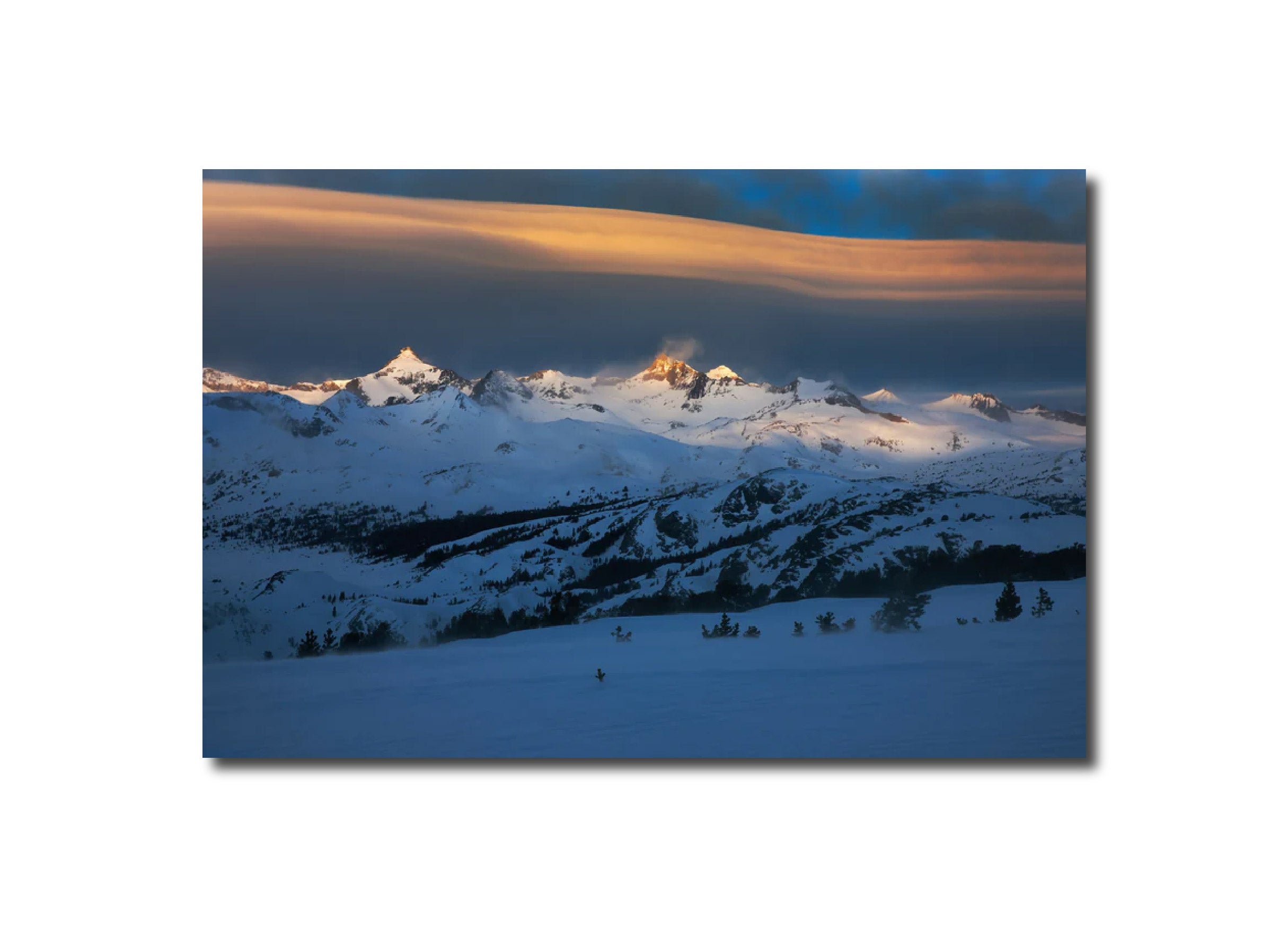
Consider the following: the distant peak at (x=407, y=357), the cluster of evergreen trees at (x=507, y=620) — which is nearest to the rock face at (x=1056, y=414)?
the cluster of evergreen trees at (x=507, y=620)

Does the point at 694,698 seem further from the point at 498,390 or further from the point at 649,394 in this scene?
the point at 498,390

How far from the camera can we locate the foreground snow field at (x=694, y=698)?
4090 mm

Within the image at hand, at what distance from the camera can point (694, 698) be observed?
4.13m

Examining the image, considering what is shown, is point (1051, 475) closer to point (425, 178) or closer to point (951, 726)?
point (951, 726)

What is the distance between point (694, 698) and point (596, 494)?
1133 millimetres

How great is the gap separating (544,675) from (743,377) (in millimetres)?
1782

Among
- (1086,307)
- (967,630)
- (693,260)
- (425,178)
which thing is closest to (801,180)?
(693,260)

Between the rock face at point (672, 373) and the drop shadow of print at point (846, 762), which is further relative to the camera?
the rock face at point (672, 373)

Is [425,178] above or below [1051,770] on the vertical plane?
above

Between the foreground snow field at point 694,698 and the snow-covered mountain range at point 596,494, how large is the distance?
0.22 metres

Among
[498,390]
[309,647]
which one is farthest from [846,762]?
[309,647]

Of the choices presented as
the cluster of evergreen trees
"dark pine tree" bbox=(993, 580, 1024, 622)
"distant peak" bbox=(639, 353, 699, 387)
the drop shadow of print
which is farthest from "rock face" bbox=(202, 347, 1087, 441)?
the cluster of evergreen trees

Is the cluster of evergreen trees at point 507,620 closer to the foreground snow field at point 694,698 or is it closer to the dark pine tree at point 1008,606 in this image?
the foreground snow field at point 694,698

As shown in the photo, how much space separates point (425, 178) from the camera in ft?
13.9
